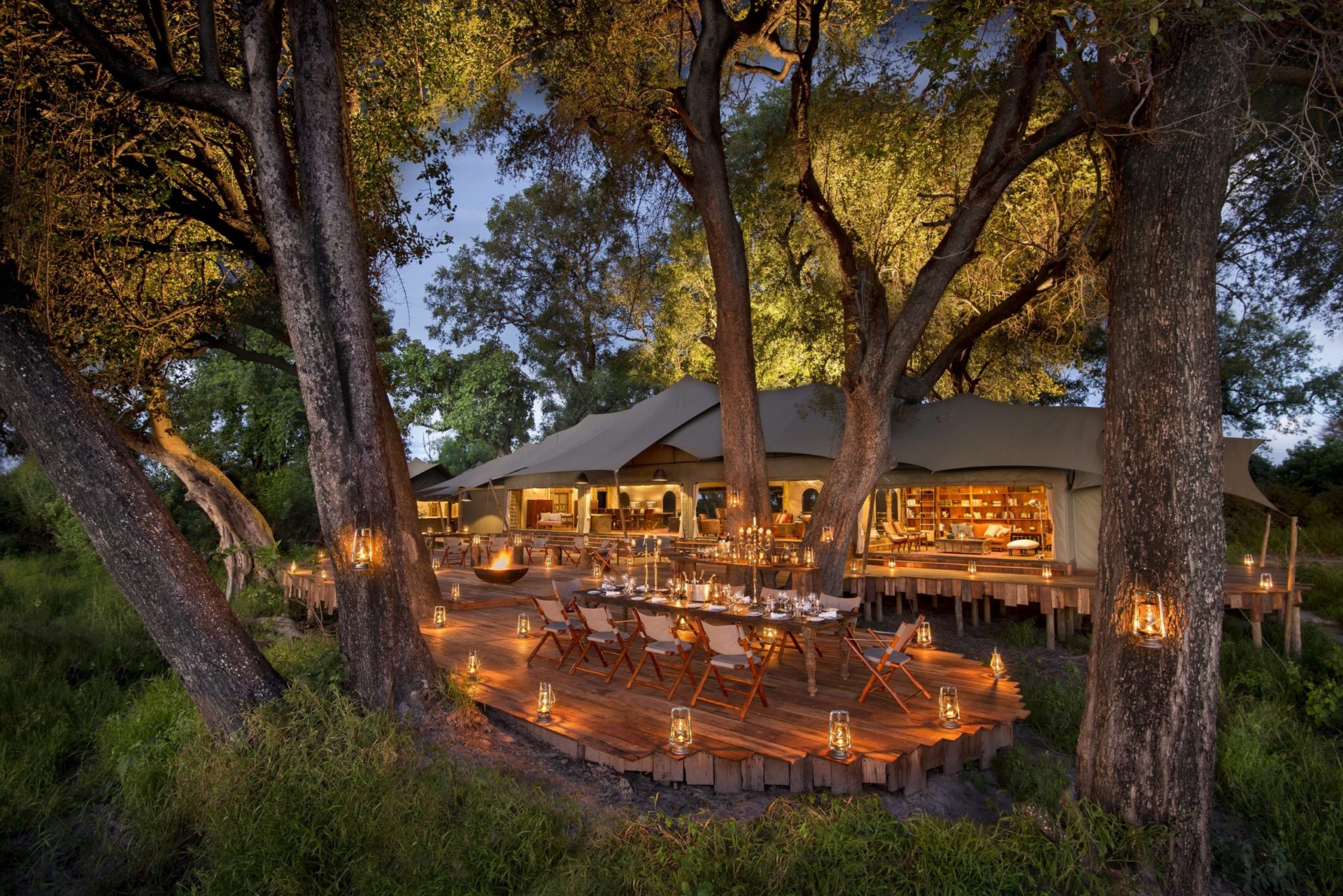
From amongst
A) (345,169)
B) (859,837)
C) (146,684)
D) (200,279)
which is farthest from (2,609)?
(859,837)

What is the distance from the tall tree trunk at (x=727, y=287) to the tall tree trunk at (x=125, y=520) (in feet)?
19.4

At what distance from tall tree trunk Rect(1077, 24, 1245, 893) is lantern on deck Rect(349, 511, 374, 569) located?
437cm

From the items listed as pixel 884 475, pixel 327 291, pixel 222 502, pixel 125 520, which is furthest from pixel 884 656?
pixel 222 502

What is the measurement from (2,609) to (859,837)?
11.5 m

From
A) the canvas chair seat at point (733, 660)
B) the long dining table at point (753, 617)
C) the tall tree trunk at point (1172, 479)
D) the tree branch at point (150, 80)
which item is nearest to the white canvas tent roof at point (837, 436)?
the long dining table at point (753, 617)

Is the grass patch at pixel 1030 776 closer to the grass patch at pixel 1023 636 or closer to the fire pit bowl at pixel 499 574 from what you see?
the grass patch at pixel 1023 636

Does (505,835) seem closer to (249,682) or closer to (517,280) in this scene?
(249,682)

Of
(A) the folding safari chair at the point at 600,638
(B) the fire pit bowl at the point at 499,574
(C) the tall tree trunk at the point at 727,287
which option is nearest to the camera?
(A) the folding safari chair at the point at 600,638

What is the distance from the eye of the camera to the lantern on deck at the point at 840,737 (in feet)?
13.9

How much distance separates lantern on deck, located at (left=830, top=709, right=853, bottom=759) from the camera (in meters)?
4.23

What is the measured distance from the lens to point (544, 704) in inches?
196

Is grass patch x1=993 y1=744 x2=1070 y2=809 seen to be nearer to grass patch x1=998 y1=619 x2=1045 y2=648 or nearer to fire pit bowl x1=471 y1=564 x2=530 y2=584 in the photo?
grass patch x1=998 y1=619 x2=1045 y2=648

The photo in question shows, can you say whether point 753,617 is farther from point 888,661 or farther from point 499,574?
point 499,574

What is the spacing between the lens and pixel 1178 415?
12.6 feet
